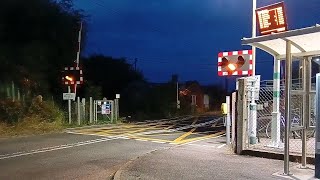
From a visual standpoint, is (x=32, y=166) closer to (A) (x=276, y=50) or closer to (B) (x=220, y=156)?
(B) (x=220, y=156)

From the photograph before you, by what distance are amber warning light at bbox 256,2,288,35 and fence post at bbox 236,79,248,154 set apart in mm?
3788

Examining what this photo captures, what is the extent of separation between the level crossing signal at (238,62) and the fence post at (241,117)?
1.57 metres

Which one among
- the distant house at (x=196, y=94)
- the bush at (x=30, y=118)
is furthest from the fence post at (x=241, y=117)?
the distant house at (x=196, y=94)

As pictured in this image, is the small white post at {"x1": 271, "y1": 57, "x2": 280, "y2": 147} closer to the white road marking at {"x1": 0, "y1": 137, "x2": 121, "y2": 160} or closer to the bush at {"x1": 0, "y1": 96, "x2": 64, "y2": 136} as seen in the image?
the white road marking at {"x1": 0, "y1": 137, "x2": 121, "y2": 160}

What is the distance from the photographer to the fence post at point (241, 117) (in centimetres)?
1281

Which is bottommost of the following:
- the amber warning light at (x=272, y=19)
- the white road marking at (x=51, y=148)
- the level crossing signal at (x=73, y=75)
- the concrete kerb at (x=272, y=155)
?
the white road marking at (x=51, y=148)

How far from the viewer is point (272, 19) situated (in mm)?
9234

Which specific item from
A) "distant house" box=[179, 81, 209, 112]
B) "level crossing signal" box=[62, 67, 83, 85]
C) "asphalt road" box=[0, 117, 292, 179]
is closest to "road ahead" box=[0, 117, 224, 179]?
"asphalt road" box=[0, 117, 292, 179]

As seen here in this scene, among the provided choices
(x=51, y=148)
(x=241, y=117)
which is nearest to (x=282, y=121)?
(x=241, y=117)

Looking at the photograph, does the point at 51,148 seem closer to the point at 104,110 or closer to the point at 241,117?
the point at 241,117

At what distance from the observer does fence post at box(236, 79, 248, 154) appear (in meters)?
12.8

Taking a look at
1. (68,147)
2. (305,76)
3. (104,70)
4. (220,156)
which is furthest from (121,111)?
(305,76)

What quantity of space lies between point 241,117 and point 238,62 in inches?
94.3

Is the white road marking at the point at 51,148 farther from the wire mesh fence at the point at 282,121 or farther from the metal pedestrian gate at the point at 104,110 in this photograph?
the metal pedestrian gate at the point at 104,110
